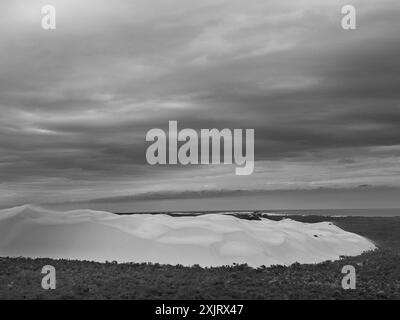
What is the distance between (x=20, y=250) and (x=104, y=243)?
207 inches

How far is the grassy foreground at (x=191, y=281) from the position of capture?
64.0 ft

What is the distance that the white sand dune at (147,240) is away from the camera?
95.7ft

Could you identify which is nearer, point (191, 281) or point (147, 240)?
point (191, 281)

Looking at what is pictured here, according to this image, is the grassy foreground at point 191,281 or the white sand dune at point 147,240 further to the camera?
the white sand dune at point 147,240

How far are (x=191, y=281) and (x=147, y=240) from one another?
8.98 m

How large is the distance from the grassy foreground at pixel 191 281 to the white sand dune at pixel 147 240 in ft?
6.57

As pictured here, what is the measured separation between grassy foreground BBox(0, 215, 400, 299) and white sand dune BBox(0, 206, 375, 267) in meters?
2.00

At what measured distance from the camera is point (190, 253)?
95.5 feet

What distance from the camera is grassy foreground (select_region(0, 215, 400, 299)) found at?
64.0 ft

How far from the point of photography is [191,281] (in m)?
21.9

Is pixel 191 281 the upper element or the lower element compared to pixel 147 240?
lower

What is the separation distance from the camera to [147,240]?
3042 centimetres
